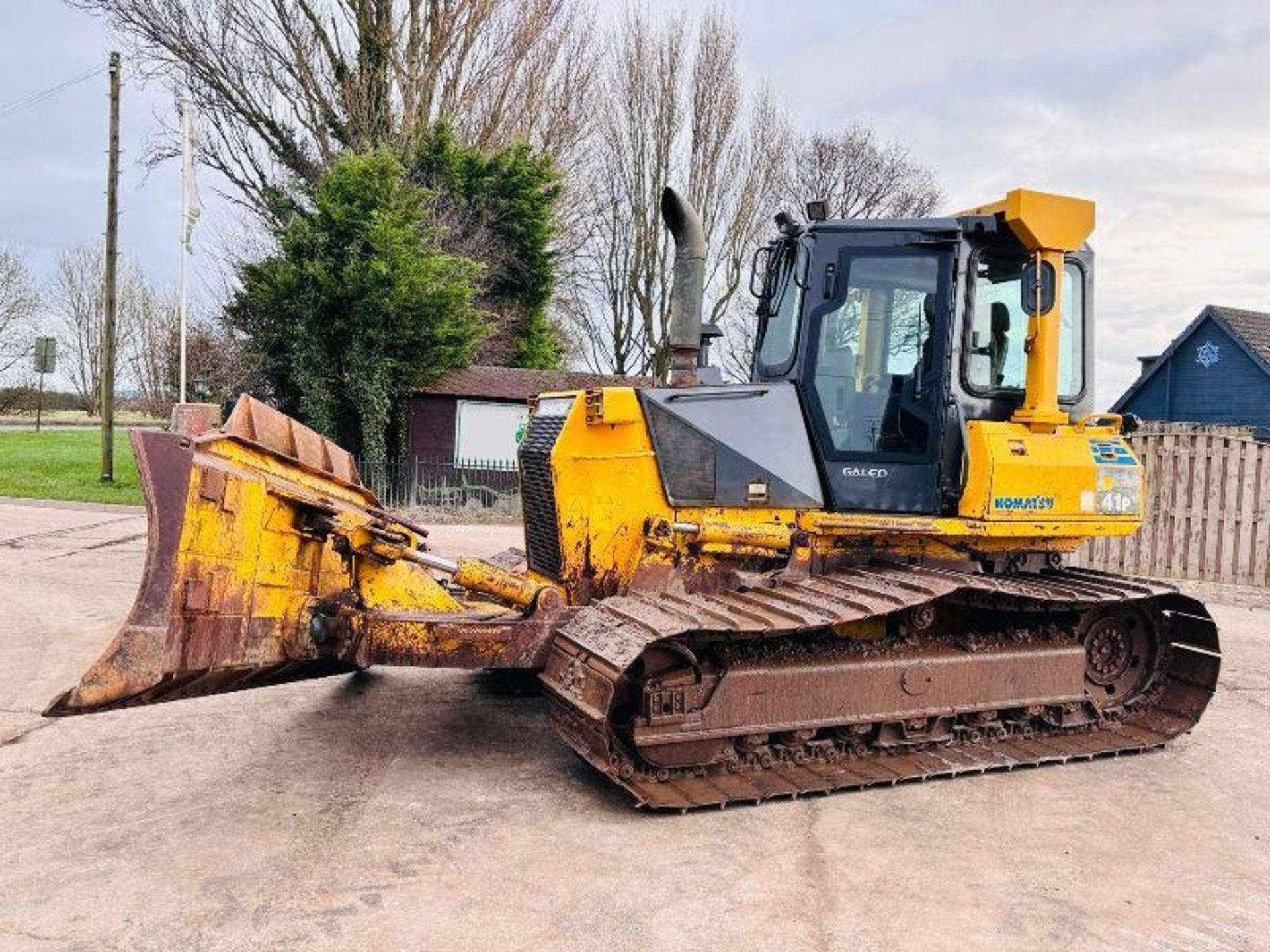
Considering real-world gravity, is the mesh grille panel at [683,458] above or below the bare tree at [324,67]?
below

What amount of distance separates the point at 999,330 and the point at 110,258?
18143 mm

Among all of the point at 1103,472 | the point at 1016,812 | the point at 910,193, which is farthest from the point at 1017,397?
the point at 910,193

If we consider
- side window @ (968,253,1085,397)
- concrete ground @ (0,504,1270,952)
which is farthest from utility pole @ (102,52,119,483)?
side window @ (968,253,1085,397)

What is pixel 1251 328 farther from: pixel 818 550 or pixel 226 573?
pixel 226 573

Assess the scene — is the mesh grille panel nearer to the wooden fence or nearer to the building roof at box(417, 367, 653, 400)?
the wooden fence

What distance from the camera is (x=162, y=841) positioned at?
414 centimetres

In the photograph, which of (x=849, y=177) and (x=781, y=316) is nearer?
(x=781, y=316)

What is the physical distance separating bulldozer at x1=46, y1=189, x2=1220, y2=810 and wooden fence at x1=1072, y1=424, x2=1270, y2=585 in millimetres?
7080

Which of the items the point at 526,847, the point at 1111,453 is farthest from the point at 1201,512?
the point at 526,847

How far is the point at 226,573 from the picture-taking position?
424 centimetres

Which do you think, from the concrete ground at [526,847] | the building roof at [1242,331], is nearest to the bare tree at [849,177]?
the building roof at [1242,331]

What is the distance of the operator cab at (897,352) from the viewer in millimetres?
5492

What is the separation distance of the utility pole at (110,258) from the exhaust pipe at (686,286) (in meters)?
16.1

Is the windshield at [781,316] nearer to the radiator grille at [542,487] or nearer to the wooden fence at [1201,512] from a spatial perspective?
the radiator grille at [542,487]
